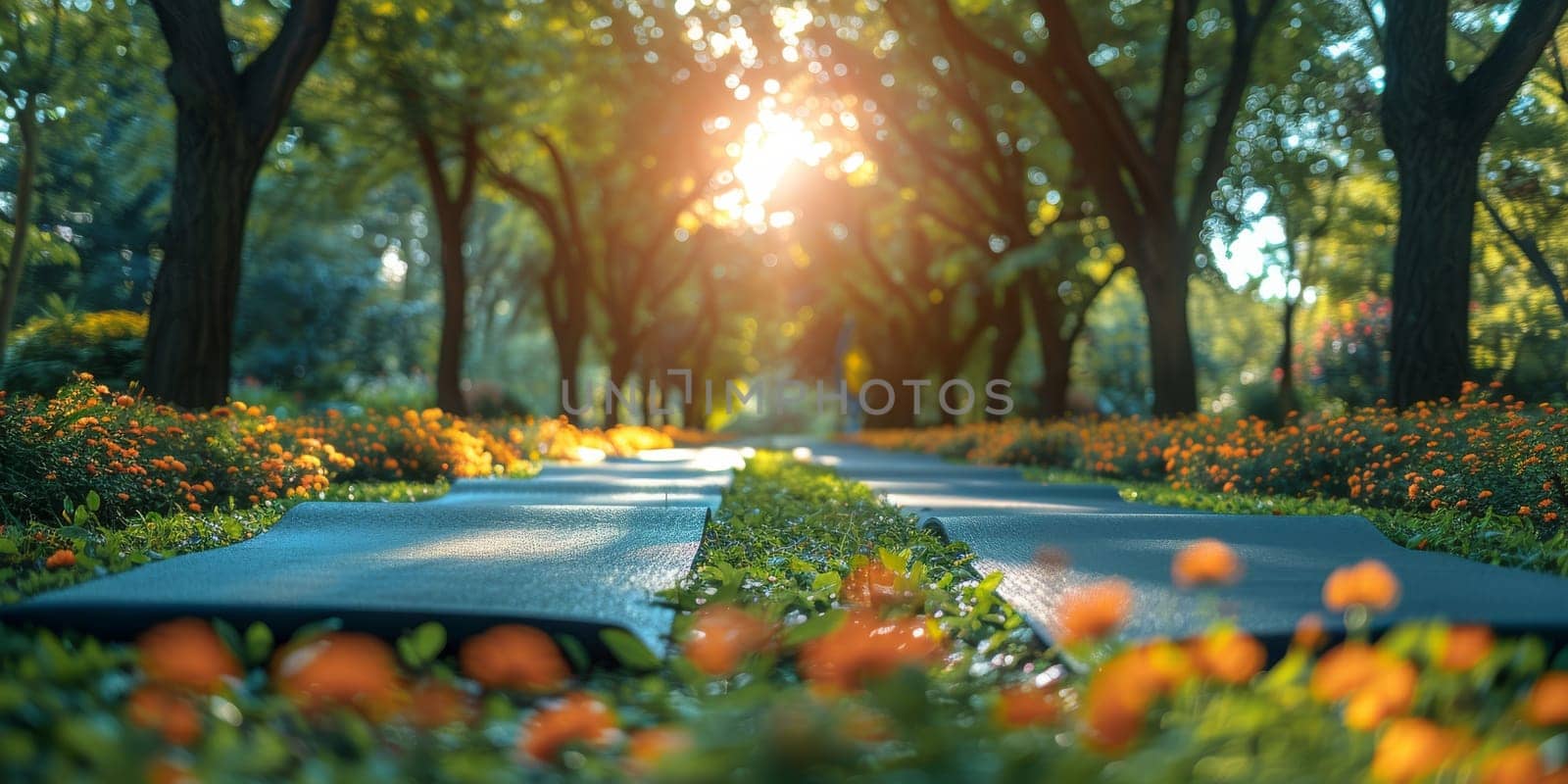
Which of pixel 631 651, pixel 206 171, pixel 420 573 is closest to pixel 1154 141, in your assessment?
pixel 206 171

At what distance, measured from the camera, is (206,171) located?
7.80 meters

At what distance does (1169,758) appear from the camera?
1.76 m

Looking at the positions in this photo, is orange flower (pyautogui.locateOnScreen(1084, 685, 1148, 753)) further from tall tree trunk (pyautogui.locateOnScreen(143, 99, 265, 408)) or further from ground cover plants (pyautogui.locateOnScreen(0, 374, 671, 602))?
tall tree trunk (pyautogui.locateOnScreen(143, 99, 265, 408))

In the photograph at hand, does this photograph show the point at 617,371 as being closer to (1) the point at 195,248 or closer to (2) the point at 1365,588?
(1) the point at 195,248

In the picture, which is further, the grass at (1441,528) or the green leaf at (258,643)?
the grass at (1441,528)

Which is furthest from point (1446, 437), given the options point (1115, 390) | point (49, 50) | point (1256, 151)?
point (1115, 390)

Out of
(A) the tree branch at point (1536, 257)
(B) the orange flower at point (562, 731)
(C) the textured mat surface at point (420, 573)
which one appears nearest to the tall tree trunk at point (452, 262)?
(C) the textured mat surface at point (420, 573)

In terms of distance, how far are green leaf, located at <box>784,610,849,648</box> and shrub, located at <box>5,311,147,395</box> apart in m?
11.0

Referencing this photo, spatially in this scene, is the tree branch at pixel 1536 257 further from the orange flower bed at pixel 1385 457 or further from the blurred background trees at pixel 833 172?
the orange flower bed at pixel 1385 457

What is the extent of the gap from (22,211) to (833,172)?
49.7 feet

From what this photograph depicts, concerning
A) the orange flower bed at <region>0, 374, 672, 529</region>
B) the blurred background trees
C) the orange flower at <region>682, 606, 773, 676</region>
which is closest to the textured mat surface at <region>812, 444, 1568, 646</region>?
the orange flower at <region>682, 606, 773, 676</region>

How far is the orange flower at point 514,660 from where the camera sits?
81.5 inches

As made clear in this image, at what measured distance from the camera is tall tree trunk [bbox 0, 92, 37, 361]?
1203 cm

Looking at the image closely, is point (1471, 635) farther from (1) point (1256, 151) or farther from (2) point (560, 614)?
(1) point (1256, 151)
